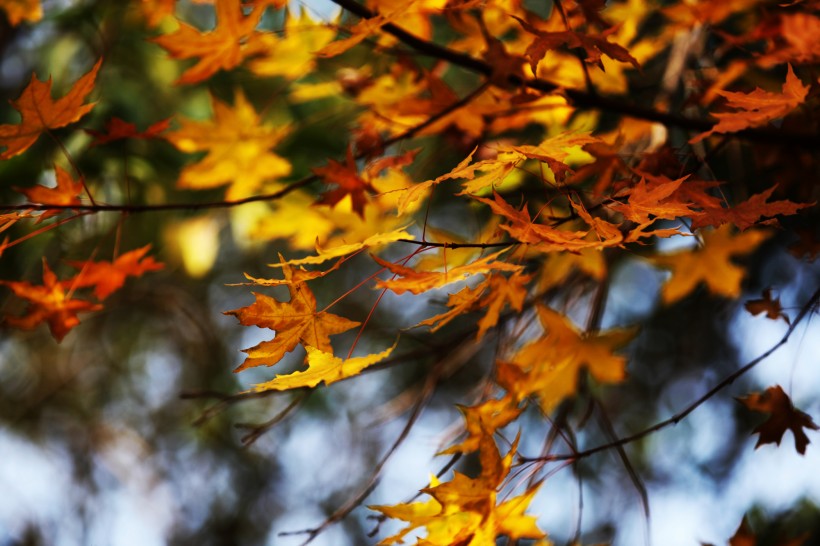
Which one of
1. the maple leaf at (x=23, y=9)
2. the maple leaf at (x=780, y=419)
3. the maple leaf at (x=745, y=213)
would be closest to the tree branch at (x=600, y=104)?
the maple leaf at (x=745, y=213)

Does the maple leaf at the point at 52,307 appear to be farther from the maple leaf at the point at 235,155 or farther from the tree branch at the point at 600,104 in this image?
the tree branch at the point at 600,104

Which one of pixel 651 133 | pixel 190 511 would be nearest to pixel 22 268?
pixel 651 133

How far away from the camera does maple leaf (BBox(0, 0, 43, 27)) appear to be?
1301 mm

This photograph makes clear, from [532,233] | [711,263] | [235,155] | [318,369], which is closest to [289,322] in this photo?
[318,369]

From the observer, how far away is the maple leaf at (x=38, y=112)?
0.85 meters

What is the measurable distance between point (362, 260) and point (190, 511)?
1.49 metres

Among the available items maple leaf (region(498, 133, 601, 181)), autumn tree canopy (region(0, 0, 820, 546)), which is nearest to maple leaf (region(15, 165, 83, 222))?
autumn tree canopy (region(0, 0, 820, 546))

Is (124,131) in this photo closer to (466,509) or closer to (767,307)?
(466,509)

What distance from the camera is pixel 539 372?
3.21ft

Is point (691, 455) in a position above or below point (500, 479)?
below

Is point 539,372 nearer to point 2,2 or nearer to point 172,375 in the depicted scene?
point 2,2

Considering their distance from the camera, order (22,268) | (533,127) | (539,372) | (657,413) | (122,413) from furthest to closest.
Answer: (122,413), (657,413), (533,127), (22,268), (539,372)

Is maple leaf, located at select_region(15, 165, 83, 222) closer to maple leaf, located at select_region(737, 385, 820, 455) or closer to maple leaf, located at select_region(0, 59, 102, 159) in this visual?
maple leaf, located at select_region(0, 59, 102, 159)

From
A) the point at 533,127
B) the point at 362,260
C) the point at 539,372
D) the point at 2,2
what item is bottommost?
the point at 362,260
